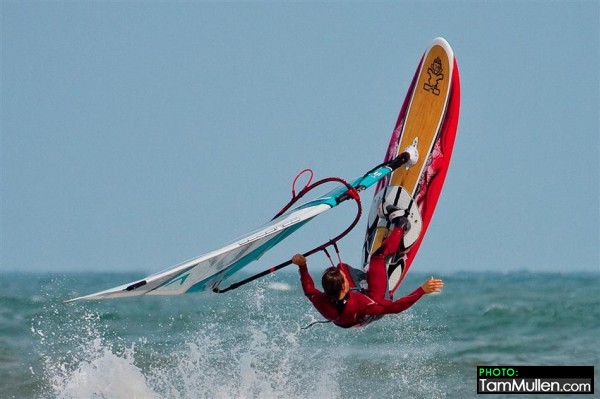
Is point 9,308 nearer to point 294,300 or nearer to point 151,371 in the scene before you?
point 294,300

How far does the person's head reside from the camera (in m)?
7.77

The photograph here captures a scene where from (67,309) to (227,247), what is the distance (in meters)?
8.36

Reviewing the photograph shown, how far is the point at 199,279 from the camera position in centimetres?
816

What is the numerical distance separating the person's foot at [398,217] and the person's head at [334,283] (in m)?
1.63

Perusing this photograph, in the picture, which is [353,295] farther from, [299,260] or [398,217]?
[398,217]

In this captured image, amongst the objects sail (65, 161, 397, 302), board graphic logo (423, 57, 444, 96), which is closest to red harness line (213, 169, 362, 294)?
sail (65, 161, 397, 302)

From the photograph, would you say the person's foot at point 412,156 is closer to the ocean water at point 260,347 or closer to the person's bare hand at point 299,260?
the person's bare hand at point 299,260

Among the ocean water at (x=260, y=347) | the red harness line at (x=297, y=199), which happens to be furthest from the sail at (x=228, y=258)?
the ocean water at (x=260, y=347)

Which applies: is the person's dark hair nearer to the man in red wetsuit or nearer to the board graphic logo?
the man in red wetsuit

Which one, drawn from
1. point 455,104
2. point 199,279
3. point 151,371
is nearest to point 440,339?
point 151,371

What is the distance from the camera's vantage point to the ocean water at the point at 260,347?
10344mm

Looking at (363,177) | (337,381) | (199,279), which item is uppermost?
(363,177)

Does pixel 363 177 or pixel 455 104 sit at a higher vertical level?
pixel 455 104

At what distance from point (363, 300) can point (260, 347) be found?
3786mm
